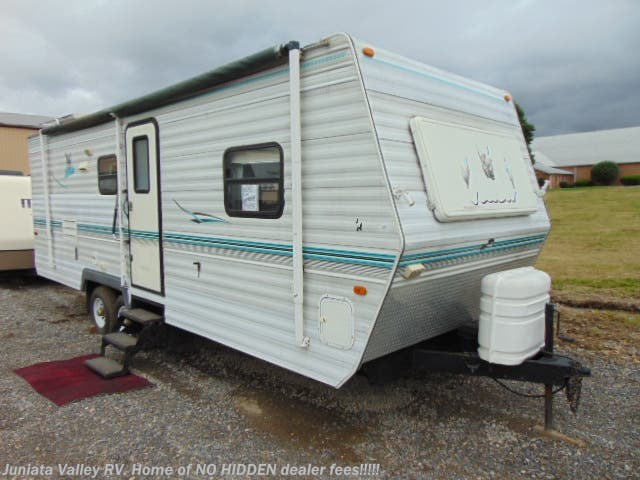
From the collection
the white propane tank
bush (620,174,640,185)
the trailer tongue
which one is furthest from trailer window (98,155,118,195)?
bush (620,174,640,185)

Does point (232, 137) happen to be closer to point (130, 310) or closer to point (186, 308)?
point (186, 308)

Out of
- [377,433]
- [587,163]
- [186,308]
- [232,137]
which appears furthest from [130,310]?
[587,163]

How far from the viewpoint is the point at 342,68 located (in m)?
3.21

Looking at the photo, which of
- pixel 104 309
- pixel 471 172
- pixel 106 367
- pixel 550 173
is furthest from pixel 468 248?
pixel 550 173

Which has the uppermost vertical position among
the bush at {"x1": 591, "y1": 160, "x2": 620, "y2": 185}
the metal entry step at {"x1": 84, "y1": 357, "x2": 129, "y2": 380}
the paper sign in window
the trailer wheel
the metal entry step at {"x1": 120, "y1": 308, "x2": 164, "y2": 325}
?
the bush at {"x1": 591, "y1": 160, "x2": 620, "y2": 185}

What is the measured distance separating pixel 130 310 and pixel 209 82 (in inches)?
109

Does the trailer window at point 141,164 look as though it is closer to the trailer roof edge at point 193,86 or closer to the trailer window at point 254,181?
the trailer roof edge at point 193,86

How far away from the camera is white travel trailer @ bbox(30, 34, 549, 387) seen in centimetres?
318

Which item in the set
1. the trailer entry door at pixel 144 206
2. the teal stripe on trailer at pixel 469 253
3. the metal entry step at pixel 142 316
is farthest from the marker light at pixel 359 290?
the metal entry step at pixel 142 316

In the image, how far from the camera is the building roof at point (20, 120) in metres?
29.5

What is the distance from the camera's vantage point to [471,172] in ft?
12.0

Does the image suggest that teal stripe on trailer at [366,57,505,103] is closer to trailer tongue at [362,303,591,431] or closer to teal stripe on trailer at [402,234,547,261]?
teal stripe on trailer at [402,234,547,261]

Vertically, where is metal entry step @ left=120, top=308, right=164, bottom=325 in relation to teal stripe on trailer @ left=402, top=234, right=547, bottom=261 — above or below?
below

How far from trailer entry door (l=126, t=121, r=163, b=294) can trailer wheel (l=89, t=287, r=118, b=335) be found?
83 centimetres
